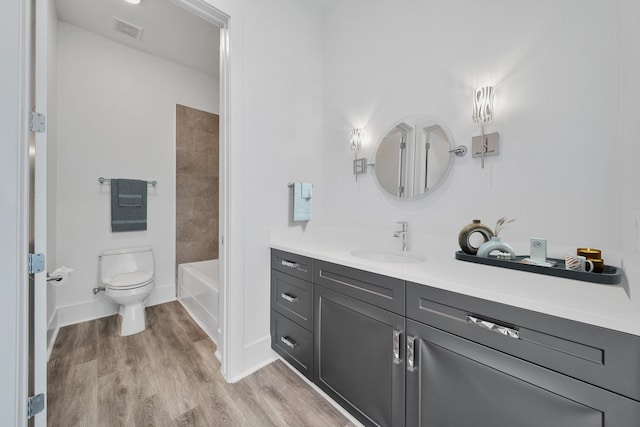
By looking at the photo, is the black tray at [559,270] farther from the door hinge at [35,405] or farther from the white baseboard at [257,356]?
the door hinge at [35,405]

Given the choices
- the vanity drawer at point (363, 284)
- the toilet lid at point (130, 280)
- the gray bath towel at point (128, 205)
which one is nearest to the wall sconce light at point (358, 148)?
the vanity drawer at point (363, 284)

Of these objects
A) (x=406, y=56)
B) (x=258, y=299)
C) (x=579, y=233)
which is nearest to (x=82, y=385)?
(x=258, y=299)

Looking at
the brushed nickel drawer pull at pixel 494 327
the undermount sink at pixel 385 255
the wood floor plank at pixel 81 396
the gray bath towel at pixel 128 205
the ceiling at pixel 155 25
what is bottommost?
the wood floor plank at pixel 81 396

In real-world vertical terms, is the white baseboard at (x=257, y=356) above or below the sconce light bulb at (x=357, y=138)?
below

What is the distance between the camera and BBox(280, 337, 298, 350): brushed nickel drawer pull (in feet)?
5.42

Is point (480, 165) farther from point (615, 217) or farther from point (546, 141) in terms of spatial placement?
point (615, 217)

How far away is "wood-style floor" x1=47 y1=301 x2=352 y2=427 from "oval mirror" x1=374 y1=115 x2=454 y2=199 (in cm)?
144

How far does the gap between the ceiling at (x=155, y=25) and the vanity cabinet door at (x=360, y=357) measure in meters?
2.43

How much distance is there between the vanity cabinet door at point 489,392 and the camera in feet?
2.21

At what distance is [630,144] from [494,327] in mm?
772

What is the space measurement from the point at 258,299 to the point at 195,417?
0.70 metres

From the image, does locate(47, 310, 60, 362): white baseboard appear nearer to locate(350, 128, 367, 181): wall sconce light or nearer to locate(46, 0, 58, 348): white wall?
locate(46, 0, 58, 348): white wall

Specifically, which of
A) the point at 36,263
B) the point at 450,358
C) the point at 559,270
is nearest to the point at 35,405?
the point at 36,263

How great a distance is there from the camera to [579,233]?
1.11 m
